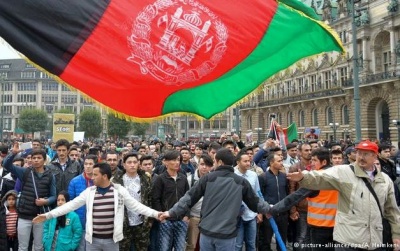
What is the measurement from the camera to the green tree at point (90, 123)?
8288 cm

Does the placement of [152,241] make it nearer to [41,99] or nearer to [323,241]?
[323,241]

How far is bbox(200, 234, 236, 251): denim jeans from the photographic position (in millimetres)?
4984

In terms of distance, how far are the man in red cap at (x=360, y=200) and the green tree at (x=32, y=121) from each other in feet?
272

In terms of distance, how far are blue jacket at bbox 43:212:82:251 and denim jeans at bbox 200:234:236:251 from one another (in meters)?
2.15

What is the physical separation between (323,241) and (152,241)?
2642 millimetres

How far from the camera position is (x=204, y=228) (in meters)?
5.02

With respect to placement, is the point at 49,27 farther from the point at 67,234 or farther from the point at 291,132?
the point at 291,132

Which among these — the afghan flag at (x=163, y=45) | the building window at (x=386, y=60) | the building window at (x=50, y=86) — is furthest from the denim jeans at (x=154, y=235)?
the building window at (x=50, y=86)

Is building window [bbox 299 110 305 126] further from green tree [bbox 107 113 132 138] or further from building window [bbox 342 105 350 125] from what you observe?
green tree [bbox 107 113 132 138]

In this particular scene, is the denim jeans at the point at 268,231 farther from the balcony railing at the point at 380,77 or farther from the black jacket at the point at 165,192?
the balcony railing at the point at 380,77

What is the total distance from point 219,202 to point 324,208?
1922 mm

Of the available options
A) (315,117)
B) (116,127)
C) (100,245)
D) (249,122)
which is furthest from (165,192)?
(116,127)

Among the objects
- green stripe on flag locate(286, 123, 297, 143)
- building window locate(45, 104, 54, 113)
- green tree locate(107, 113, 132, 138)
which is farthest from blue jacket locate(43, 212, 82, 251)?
building window locate(45, 104, 54, 113)

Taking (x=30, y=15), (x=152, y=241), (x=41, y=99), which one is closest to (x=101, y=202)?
(x=152, y=241)
